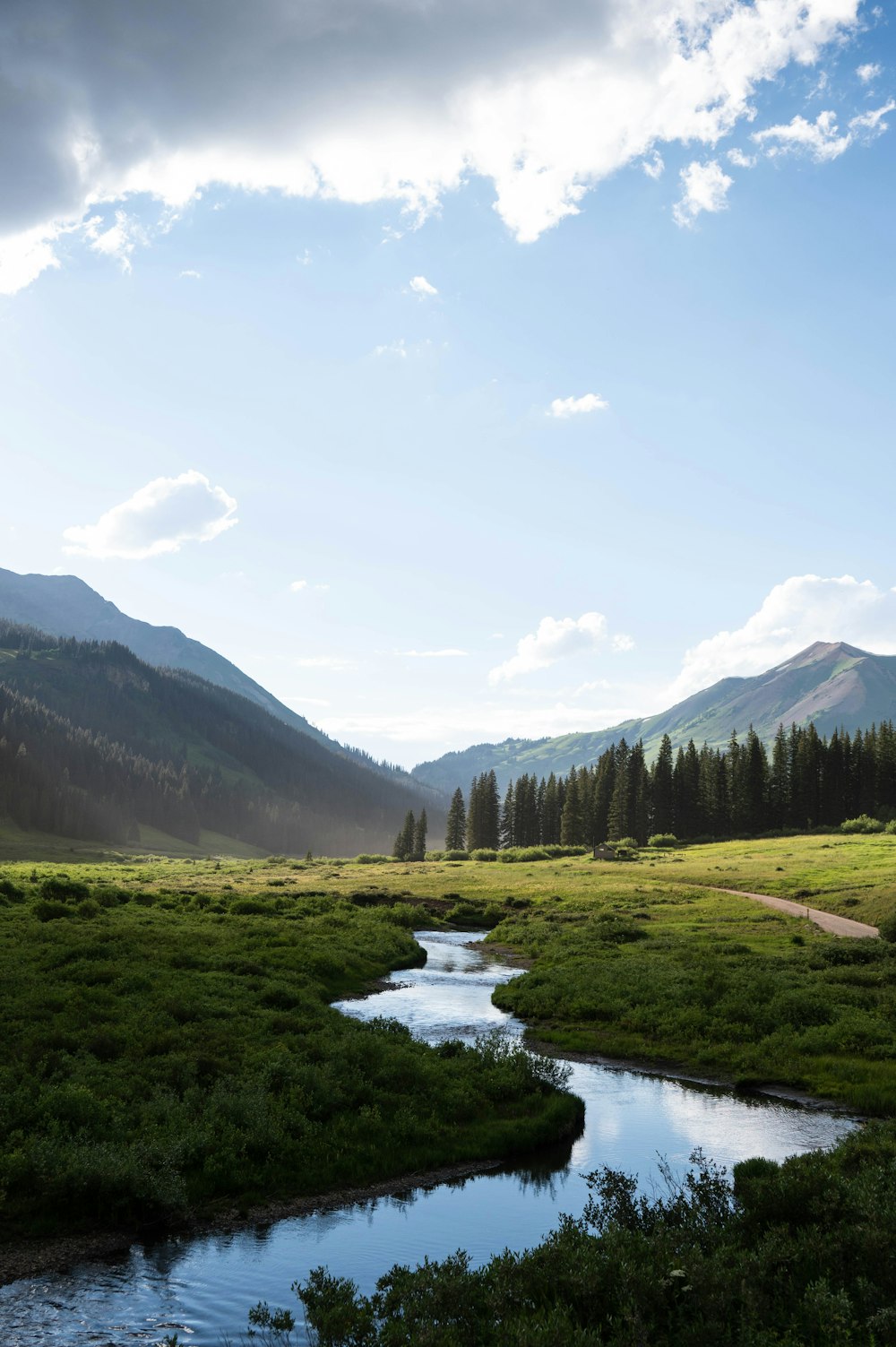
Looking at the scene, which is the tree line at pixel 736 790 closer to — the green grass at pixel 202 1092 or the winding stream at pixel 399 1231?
the green grass at pixel 202 1092

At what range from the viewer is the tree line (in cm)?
15612

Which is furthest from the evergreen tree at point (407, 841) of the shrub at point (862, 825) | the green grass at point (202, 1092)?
the green grass at point (202, 1092)

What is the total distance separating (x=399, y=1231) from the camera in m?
18.4

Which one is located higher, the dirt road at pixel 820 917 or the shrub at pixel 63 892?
the shrub at pixel 63 892

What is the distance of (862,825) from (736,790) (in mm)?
27128

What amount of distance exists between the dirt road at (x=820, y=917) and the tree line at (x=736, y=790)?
255ft

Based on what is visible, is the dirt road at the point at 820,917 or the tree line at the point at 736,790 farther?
the tree line at the point at 736,790

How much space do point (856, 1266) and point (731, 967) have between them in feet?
108

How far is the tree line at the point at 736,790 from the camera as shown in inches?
6147

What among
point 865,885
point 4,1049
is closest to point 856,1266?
point 4,1049

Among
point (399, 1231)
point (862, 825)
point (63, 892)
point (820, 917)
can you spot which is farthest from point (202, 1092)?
point (862, 825)

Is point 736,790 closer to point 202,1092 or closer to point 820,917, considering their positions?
point 820,917

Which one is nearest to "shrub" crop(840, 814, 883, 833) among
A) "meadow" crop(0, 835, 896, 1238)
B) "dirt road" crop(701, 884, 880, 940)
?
"dirt road" crop(701, 884, 880, 940)

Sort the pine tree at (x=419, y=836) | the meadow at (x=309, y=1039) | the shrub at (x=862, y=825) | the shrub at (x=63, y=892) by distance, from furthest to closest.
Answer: the pine tree at (x=419, y=836) < the shrub at (x=862, y=825) < the shrub at (x=63, y=892) < the meadow at (x=309, y=1039)
